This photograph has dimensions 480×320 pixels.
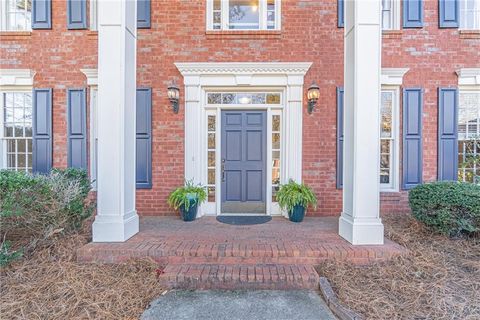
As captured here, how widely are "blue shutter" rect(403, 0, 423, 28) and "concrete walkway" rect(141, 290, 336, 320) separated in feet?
16.7

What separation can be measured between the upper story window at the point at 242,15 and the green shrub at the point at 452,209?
3891 millimetres

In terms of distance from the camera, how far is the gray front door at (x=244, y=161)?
199 inches

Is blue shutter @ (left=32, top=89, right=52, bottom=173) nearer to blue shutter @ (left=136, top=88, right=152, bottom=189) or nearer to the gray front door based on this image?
blue shutter @ (left=136, top=88, right=152, bottom=189)

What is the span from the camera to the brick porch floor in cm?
279

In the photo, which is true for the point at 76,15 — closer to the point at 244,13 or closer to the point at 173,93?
the point at 173,93

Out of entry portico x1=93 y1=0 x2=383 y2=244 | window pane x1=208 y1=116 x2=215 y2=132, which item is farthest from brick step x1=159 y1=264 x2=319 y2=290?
window pane x1=208 y1=116 x2=215 y2=132

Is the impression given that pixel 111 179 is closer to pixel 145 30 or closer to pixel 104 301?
pixel 104 301

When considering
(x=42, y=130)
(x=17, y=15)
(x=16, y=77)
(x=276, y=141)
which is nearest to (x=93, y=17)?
(x=17, y=15)

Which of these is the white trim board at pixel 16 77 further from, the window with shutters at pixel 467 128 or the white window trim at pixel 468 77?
the window with shutters at pixel 467 128

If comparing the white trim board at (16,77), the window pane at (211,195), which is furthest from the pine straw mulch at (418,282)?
the white trim board at (16,77)

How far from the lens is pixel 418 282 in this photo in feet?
8.84

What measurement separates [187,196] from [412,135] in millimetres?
4303

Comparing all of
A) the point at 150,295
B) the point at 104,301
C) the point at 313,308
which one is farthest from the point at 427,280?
the point at 104,301

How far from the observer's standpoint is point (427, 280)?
2725mm
